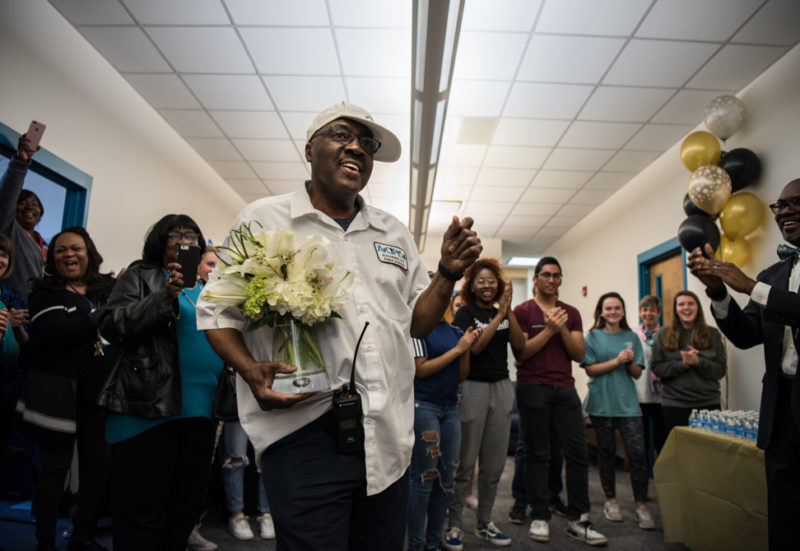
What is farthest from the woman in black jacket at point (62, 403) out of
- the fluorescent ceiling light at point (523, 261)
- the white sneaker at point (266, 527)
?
the fluorescent ceiling light at point (523, 261)

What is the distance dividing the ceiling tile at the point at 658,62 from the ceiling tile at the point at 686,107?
21cm

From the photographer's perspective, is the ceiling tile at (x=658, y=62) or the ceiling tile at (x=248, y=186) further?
the ceiling tile at (x=248, y=186)

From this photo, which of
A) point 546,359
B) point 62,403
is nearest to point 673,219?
point 546,359

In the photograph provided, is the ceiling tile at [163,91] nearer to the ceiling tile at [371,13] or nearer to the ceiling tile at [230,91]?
the ceiling tile at [230,91]

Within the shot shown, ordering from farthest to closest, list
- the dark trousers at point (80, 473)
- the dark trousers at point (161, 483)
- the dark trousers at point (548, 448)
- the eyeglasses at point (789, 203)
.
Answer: the dark trousers at point (548, 448)
the dark trousers at point (80, 473)
the eyeglasses at point (789, 203)
the dark trousers at point (161, 483)

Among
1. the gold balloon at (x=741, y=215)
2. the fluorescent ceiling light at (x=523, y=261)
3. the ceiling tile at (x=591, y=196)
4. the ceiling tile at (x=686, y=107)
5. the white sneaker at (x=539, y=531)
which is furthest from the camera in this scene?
the fluorescent ceiling light at (x=523, y=261)

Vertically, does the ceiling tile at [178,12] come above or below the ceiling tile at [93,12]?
above

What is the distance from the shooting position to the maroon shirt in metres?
2.96

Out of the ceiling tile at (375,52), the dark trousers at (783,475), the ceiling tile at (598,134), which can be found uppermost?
the ceiling tile at (375,52)

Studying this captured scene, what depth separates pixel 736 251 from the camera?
142 inches

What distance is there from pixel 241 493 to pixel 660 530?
8.51 ft

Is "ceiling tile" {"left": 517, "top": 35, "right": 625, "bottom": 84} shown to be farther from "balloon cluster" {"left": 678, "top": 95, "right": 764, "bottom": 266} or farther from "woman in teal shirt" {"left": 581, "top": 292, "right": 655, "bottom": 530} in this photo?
"woman in teal shirt" {"left": 581, "top": 292, "right": 655, "bottom": 530}

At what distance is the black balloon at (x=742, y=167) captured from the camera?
3.49 metres

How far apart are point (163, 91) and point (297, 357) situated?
13.0 ft
